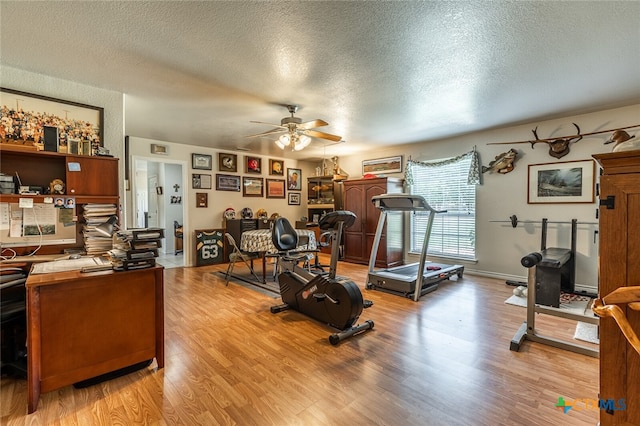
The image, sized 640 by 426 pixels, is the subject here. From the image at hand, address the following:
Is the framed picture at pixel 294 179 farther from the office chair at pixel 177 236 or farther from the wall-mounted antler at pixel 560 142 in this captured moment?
the wall-mounted antler at pixel 560 142

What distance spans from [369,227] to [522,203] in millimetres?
2785

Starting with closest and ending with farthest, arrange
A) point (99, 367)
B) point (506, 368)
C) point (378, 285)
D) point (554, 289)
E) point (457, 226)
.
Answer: point (99, 367), point (506, 368), point (554, 289), point (378, 285), point (457, 226)

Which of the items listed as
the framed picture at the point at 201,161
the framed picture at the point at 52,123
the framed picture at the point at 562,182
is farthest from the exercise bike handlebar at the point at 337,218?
the framed picture at the point at 201,161

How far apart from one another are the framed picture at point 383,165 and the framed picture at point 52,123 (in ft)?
16.9

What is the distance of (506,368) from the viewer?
2.22m

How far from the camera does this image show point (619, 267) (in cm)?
121

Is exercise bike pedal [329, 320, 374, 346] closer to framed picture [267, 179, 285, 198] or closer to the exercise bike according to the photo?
the exercise bike

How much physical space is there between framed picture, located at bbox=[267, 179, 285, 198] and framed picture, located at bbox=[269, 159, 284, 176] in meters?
0.18

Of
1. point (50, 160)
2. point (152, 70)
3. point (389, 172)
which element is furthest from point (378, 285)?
point (50, 160)

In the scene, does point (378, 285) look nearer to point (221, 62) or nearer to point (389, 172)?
point (389, 172)

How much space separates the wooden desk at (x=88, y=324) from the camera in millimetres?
1808

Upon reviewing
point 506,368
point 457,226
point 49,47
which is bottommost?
point 506,368

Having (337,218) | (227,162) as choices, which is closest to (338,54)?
(337,218)

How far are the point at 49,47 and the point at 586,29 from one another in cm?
415
